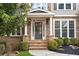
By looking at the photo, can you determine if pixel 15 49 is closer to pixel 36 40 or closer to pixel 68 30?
pixel 36 40

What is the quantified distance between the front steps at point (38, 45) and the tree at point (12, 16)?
974 millimetres

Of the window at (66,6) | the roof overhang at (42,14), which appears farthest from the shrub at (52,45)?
the window at (66,6)

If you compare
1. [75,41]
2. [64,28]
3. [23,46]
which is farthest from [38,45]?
[64,28]

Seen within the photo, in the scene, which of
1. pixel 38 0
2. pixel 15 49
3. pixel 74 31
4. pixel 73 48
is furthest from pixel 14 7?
pixel 74 31

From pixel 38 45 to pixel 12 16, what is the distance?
1.55m

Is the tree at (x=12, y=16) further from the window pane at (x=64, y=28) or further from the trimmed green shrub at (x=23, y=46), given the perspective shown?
the window pane at (x=64, y=28)

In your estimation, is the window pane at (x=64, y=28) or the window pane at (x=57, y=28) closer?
the window pane at (x=57, y=28)

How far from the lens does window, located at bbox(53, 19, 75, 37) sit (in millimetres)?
6946

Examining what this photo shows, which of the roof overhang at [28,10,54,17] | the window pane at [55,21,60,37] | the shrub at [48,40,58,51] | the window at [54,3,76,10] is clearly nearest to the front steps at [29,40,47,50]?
the shrub at [48,40,58,51]

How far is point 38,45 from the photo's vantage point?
21.1ft

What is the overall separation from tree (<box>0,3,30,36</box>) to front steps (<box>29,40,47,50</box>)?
3.20 ft

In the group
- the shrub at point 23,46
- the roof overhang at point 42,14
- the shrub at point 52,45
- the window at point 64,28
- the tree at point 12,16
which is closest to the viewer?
the tree at point 12,16

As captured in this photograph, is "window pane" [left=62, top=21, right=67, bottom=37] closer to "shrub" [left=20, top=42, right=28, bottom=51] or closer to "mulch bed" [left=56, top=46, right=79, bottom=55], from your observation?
"mulch bed" [left=56, top=46, right=79, bottom=55]

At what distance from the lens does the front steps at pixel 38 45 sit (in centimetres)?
634
